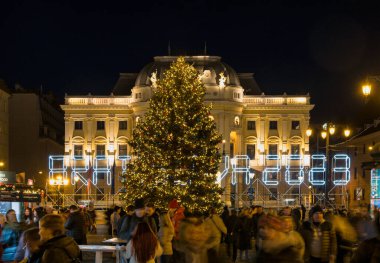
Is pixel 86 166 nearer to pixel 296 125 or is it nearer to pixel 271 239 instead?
pixel 296 125

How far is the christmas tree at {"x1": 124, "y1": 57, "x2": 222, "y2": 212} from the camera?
45.0 m

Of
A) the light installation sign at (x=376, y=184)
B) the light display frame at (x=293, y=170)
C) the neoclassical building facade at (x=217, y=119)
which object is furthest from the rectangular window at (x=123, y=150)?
the light installation sign at (x=376, y=184)

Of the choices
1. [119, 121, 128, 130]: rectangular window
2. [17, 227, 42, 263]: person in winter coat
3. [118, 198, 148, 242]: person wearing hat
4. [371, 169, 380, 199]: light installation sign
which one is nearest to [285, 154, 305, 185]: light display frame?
Answer: [119, 121, 128, 130]: rectangular window

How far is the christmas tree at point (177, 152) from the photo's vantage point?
4500 centimetres

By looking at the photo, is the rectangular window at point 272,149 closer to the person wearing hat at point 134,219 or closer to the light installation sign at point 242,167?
the light installation sign at point 242,167

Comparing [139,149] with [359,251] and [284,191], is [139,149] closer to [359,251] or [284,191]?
[359,251]

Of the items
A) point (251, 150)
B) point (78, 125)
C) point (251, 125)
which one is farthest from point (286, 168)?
point (78, 125)

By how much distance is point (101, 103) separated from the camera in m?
97.1

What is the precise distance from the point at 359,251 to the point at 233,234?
16637 millimetres

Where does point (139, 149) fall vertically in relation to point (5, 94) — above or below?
below

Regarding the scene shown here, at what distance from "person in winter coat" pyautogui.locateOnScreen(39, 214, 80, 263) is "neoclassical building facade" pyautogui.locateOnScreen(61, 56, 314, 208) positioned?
278ft

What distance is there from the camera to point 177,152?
148ft

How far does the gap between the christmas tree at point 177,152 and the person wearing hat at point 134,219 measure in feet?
93.7

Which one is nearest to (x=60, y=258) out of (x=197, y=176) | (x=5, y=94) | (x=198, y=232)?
(x=198, y=232)
